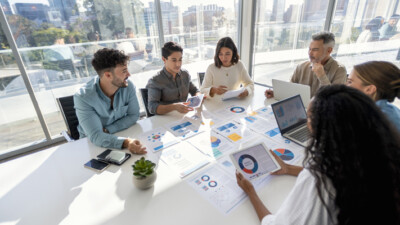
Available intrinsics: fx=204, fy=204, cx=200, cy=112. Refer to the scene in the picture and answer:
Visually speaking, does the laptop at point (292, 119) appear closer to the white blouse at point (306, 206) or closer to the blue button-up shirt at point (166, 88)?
the white blouse at point (306, 206)

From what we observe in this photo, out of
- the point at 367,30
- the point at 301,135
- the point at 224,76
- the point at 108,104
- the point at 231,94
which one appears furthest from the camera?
the point at 367,30

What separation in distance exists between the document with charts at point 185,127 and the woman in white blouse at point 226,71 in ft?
2.17

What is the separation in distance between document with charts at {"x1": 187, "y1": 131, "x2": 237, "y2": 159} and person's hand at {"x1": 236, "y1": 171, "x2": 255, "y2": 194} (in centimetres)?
24

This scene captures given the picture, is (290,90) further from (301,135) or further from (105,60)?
(105,60)

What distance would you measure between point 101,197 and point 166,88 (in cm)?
129

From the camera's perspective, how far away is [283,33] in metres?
3.71

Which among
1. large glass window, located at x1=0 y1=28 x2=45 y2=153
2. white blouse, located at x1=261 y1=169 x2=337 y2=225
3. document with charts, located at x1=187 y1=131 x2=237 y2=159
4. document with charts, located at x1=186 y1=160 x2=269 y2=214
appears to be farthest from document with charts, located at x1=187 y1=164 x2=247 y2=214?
large glass window, located at x1=0 y1=28 x2=45 y2=153

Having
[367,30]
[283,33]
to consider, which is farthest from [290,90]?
[283,33]

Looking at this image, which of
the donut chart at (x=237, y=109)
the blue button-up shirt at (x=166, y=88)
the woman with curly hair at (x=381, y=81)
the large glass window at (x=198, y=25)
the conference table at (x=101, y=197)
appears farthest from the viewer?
the large glass window at (x=198, y=25)

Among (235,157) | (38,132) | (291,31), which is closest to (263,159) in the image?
(235,157)

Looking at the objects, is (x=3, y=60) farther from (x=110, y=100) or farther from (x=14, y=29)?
(x=110, y=100)

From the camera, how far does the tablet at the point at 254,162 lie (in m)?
1.00

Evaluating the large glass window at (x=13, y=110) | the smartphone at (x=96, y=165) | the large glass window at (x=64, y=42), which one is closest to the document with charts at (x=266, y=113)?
the smartphone at (x=96, y=165)

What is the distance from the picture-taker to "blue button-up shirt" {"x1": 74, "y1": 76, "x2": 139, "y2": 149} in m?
1.37
